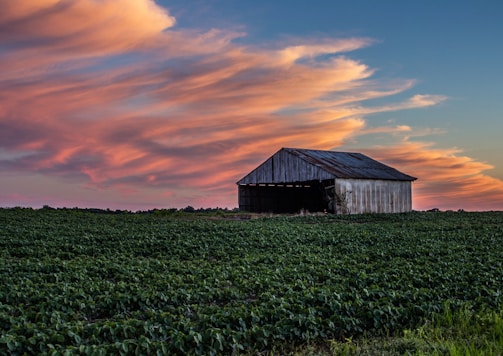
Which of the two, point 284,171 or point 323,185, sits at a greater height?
point 284,171

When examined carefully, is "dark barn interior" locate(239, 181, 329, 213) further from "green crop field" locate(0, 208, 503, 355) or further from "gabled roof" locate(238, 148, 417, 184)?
"green crop field" locate(0, 208, 503, 355)

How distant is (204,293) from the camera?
1348cm

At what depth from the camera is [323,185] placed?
5506 cm

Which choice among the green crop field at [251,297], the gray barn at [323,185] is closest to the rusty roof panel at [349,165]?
the gray barn at [323,185]

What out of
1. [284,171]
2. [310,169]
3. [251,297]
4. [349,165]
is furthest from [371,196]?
[251,297]

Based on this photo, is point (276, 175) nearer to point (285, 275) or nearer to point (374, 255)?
point (374, 255)

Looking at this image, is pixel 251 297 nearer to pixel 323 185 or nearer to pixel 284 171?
pixel 284 171

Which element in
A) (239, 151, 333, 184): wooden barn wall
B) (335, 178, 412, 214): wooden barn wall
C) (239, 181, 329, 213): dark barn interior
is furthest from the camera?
(239, 181, 329, 213): dark barn interior

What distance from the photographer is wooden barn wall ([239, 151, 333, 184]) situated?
5050 centimetres

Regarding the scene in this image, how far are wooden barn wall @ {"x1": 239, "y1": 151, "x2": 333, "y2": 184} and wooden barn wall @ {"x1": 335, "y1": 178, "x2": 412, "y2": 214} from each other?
2.42 m

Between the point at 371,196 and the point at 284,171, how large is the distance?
8.84 meters

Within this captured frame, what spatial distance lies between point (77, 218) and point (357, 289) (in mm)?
30313

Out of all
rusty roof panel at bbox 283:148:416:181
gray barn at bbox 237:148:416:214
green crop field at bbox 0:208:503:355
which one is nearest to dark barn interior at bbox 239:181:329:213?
gray barn at bbox 237:148:416:214

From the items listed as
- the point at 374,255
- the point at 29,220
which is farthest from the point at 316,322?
the point at 29,220
